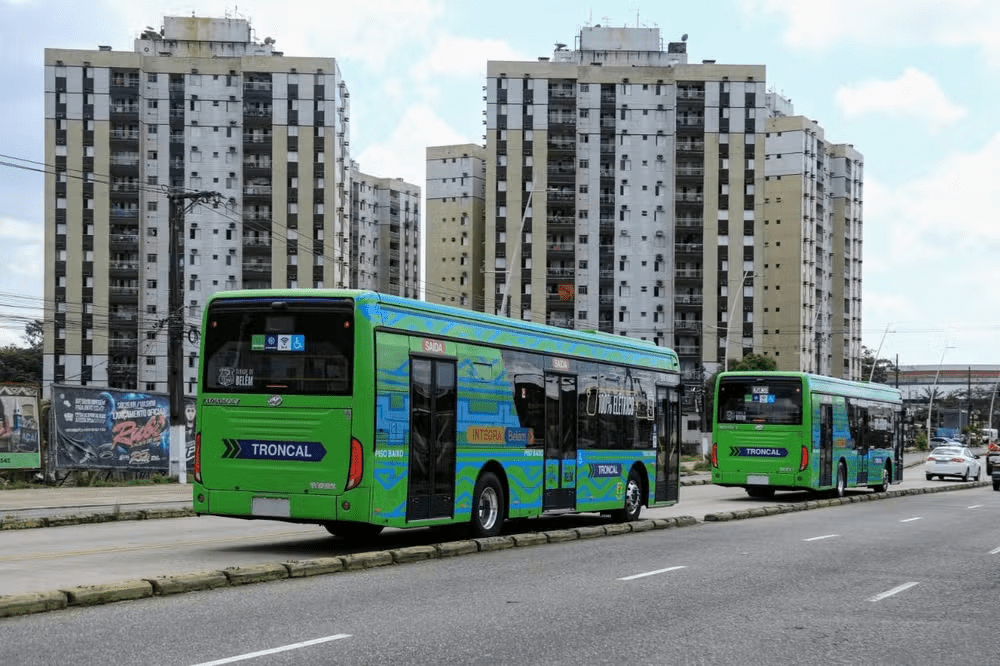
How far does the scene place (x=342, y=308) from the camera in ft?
50.2

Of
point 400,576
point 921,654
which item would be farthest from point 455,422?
point 921,654

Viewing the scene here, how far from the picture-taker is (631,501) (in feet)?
75.3

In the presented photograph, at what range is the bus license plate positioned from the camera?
50.3 ft

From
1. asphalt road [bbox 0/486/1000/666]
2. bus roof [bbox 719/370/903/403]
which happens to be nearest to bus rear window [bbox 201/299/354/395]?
asphalt road [bbox 0/486/1000/666]

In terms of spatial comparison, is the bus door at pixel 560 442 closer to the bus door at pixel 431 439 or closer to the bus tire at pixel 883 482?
the bus door at pixel 431 439

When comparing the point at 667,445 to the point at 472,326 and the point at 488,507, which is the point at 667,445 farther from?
the point at 472,326

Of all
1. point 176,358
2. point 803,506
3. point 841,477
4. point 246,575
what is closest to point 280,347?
point 246,575

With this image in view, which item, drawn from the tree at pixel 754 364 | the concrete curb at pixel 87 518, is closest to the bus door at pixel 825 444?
the concrete curb at pixel 87 518

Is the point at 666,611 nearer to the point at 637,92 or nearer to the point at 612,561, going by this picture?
the point at 612,561

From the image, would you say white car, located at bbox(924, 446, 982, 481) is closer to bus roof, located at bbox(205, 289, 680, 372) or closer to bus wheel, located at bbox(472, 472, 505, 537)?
bus roof, located at bbox(205, 289, 680, 372)

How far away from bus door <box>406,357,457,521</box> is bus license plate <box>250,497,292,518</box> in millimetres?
1477

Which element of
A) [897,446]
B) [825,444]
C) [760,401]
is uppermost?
[760,401]

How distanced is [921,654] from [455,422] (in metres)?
8.65

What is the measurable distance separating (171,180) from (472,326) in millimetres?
107957
